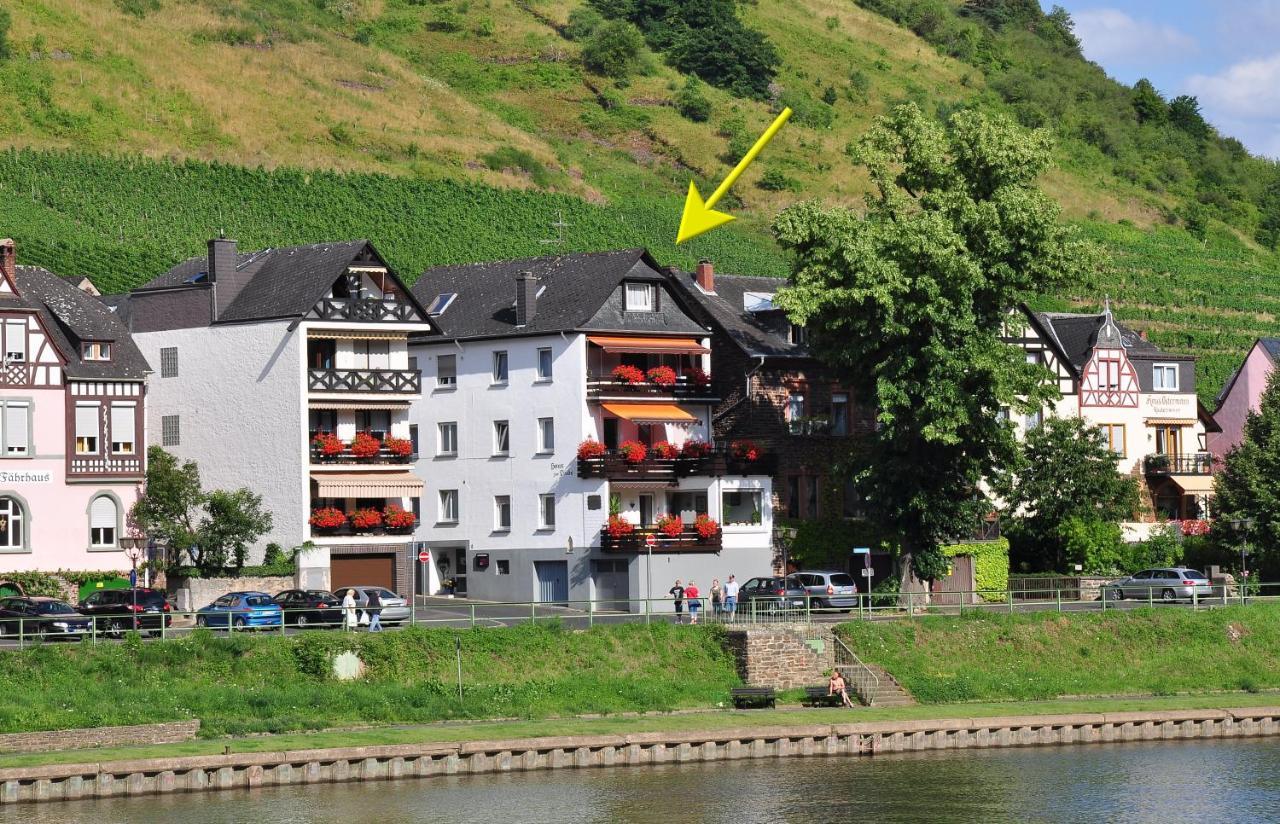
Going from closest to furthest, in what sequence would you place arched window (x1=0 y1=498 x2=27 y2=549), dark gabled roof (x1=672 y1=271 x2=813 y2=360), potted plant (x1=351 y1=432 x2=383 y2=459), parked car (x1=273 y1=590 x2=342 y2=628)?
parked car (x1=273 y1=590 x2=342 y2=628)
arched window (x1=0 y1=498 x2=27 y2=549)
potted plant (x1=351 y1=432 x2=383 y2=459)
dark gabled roof (x1=672 y1=271 x2=813 y2=360)

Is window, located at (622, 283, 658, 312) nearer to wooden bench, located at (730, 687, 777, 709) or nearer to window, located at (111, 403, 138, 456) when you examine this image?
window, located at (111, 403, 138, 456)

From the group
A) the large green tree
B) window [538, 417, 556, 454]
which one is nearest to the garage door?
window [538, 417, 556, 454]

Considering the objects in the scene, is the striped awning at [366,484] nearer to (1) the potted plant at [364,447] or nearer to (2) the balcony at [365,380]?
(1) the potted plant at [364,447]

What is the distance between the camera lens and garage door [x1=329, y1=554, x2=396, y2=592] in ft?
257

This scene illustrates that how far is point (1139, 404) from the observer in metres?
99.5

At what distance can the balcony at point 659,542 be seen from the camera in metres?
→ 78.9

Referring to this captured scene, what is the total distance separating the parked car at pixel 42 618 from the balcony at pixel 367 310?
63.3 ft

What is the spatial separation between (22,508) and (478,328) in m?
20.3

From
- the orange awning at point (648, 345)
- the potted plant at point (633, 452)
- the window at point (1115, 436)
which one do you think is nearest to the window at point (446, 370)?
the orange awning at point (648, 345)

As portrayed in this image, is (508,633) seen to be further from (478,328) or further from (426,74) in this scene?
(426,74)

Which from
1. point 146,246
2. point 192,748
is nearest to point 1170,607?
point 192,748

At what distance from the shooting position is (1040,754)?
182ft

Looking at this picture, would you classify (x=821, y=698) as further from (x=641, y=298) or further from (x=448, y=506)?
(x=448, y=506)

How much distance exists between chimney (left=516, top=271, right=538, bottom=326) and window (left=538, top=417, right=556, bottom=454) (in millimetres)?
4063
